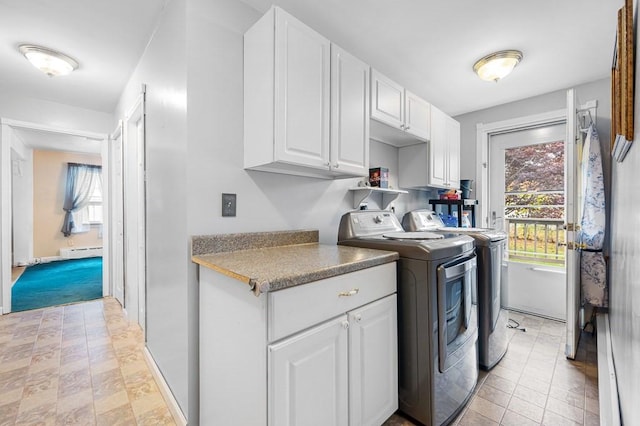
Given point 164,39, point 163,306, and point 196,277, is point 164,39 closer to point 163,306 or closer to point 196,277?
point 196,277

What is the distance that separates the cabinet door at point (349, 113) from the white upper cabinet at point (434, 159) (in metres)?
1.10

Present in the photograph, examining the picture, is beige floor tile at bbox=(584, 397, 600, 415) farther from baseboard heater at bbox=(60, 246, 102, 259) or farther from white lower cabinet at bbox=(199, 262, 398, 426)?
baseboard heater at bbox=(60, 246, 102, 259)

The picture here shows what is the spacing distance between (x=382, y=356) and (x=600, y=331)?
2.16 m

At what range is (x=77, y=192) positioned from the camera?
627 centimetres

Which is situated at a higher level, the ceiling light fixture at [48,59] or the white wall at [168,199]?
the ceiling light fixture at [48,59]

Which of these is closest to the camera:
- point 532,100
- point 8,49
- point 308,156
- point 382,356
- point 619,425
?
point 619,425

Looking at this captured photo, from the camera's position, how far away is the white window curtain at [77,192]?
6148 millimetres

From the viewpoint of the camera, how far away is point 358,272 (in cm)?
128

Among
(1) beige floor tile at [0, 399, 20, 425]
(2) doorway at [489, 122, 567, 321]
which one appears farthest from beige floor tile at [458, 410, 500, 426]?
(1) beige floor tile at [0, 399, 20, 425]

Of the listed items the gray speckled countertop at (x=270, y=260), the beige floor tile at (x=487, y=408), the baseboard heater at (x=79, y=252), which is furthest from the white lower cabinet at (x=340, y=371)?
the baseboard heater at (x=79, y=252)

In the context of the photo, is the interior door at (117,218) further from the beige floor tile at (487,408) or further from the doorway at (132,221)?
the beige floor tile at (487,408)

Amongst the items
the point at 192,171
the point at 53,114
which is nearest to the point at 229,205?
the point at 192,171

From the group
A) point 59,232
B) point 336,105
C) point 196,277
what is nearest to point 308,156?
point 336,105

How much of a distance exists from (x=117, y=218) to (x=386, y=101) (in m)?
3.20
